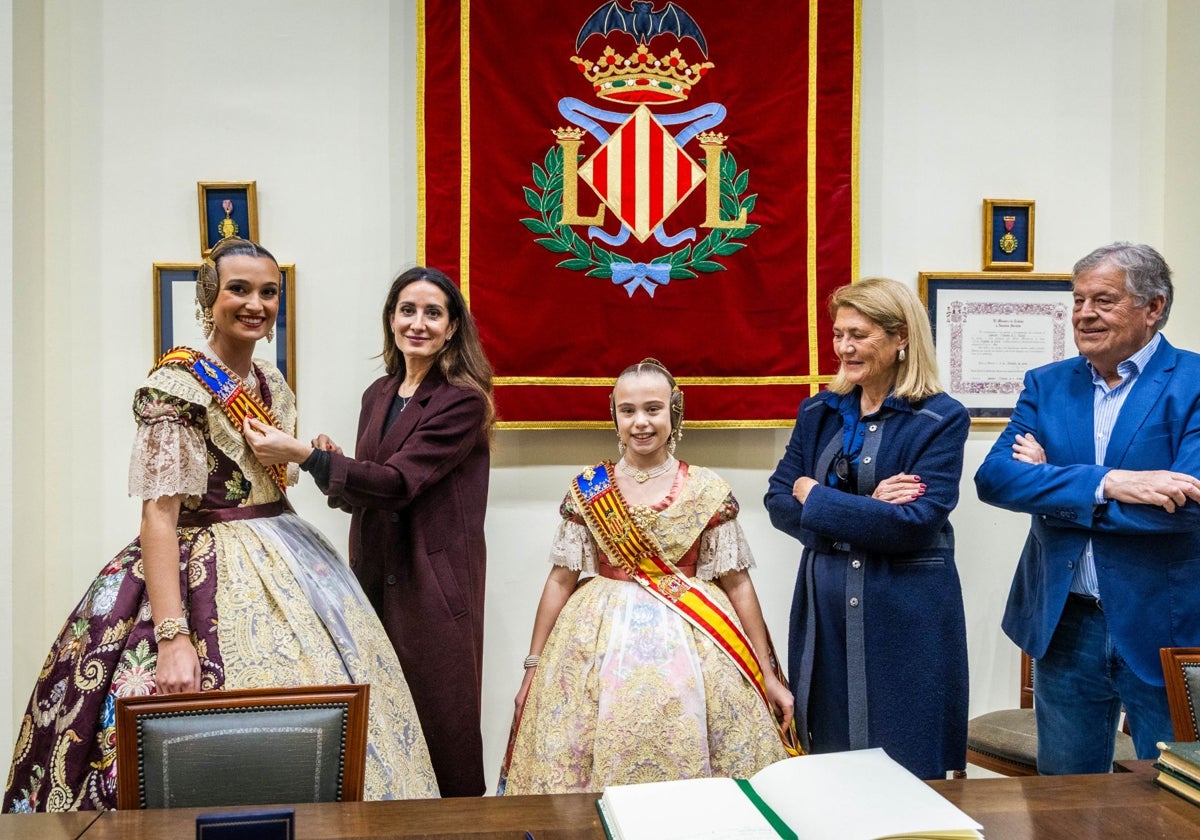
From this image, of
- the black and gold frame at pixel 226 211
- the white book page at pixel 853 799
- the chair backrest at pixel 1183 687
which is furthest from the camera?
the black and gold frame at pixel 226 211

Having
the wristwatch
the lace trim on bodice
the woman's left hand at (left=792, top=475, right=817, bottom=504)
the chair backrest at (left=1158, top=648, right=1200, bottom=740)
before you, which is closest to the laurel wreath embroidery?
the woman's left hand at (left=792, top=475, right=817, bottom=504)

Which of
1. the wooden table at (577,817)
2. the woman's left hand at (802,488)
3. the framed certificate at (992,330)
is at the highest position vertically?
the framed certificate at (992,330)

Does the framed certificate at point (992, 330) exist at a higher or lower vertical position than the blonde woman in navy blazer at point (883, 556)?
higher

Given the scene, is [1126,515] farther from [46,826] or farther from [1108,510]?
[46,826]

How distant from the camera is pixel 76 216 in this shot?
3023mm

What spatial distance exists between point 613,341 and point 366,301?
2.64ft

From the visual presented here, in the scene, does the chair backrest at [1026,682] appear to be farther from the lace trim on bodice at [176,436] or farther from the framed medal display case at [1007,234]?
the lace trim on bodice at [176,436]

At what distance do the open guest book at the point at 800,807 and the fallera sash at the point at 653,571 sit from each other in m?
0.94

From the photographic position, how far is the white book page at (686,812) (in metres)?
1.15

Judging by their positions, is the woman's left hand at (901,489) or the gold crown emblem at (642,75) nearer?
the woman's left hand at (901,489)

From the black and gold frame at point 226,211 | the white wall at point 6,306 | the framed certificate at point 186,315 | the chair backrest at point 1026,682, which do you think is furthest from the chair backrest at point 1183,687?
the white wall at point 6,306

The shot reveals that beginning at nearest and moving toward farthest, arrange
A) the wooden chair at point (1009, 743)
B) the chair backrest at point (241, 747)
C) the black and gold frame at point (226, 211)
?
the chair backrest at point (241, 747) < the wooden chair at point (1009, 743) < the black and gold frame at point (226, 211)

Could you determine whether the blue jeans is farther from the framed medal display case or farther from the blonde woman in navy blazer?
the framed medal display case

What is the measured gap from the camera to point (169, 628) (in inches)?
74.3
